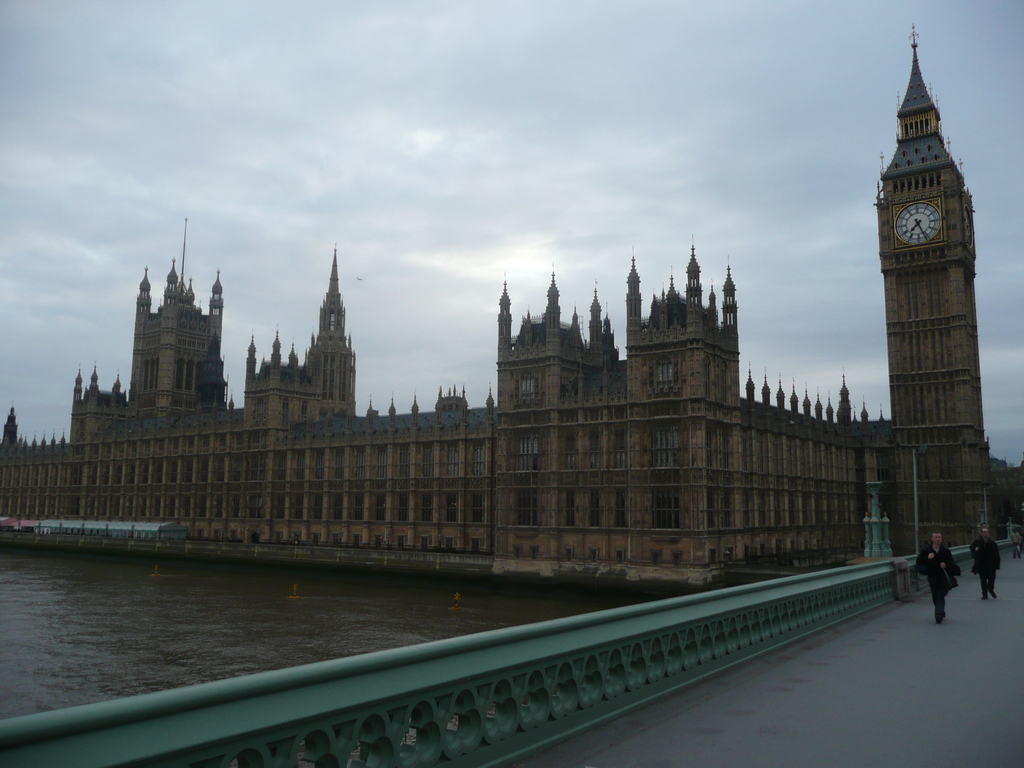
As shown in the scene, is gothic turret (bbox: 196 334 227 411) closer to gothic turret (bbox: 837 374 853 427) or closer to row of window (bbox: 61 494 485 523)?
row of window (bbox: 61 494 485 523)

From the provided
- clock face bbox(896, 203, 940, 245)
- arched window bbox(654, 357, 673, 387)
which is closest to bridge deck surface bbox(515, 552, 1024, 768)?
arched window bbox(654, 357, 673, 387)

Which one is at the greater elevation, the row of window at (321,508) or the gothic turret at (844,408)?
the gothic turret at (844,408)

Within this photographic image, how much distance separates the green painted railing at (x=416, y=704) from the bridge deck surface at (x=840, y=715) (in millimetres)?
325

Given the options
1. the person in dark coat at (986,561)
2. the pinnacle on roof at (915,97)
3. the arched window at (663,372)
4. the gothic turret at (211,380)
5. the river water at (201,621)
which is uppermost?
the pinnacle on roof at (915,97)

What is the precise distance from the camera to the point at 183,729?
4.38m

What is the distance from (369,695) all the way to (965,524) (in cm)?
7773

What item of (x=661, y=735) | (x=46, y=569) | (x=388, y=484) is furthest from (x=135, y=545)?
(x=661, y=735)

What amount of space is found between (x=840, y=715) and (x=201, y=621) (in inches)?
1656

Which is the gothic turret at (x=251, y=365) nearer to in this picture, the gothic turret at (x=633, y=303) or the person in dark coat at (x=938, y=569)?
the gothic turret at (x=633, y=303)

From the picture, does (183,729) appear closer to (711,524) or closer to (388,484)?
(711,524)

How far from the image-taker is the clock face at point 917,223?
250ft

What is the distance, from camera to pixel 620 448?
55.2 meters

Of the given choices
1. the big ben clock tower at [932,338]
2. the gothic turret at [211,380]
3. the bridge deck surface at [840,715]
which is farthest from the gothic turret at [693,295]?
the gothic turret at [211,380]

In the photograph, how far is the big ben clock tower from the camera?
73000mm
